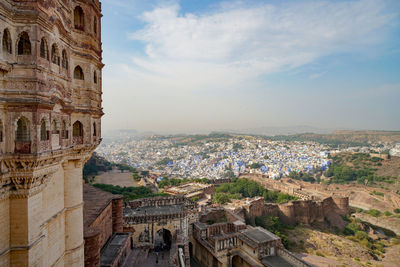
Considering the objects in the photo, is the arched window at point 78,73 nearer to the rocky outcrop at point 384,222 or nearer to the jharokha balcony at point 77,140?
the jharokha balcony at point 77,140

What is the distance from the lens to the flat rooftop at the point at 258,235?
18.2 m

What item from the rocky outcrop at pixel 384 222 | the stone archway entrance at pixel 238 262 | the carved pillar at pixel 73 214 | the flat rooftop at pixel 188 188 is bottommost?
the rocky outcrop at pixel 384 222

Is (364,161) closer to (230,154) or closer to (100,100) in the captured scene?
(230,154)

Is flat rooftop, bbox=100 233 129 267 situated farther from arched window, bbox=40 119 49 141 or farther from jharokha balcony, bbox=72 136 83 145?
arched window, bbox=40 119 49 141

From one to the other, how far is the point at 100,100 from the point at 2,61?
485cm

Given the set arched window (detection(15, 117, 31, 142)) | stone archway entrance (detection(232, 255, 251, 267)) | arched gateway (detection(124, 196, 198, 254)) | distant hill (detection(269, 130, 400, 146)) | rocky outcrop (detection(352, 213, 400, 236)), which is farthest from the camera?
distant hill (detection(269, 130, 400, 146))

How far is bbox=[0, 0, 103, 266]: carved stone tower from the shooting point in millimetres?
5621

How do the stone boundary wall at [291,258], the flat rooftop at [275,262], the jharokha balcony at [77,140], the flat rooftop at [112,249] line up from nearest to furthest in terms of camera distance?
1. the jharokha balcony at [77,140]
2. the flat rooftop at [112,249]
3. the stone boundary wall at [291,258]
4. the flat rooftop at [275,262]

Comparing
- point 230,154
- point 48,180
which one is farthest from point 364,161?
point 48,180

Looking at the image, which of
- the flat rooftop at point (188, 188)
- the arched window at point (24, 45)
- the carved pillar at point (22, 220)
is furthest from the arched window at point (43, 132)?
the flat rooftop at point (188, 188)

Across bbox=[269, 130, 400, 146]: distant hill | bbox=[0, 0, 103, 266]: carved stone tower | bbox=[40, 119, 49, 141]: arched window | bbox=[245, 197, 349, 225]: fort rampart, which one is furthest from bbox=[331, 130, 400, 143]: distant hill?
bbox=[40, 119, 49, 141]: arched window

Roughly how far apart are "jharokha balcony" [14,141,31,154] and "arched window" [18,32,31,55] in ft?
6.70

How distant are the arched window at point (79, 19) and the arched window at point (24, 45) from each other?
3.26 meters

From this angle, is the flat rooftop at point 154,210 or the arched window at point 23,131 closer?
the arched window at point 23,131
